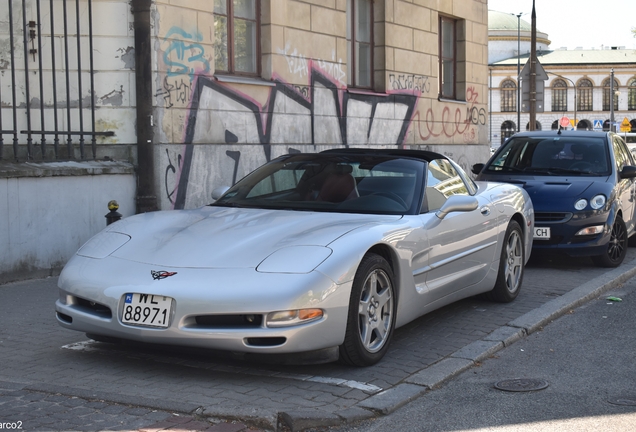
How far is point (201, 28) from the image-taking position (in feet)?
37.4

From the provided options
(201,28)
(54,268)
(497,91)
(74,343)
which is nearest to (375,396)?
(74,343)

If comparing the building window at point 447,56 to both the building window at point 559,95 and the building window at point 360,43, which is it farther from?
the building window at point 559,95

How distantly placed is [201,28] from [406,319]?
6.91m

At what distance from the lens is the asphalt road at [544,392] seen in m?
4.32

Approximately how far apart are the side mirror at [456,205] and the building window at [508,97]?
322ft

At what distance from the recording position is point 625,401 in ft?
15.3

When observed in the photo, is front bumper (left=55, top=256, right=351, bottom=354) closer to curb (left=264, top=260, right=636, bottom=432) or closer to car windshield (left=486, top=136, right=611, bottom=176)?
curb (left=264, top=260, right=636, bottom=432)

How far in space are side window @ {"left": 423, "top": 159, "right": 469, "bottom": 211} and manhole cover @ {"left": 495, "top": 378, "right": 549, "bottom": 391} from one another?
5.03ft

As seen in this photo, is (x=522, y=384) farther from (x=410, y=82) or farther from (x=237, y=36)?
(x=410, y=82)

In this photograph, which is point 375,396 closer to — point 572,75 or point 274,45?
point 274,45

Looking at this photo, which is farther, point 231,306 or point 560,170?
point 560,170

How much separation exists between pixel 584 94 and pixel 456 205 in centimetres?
10218

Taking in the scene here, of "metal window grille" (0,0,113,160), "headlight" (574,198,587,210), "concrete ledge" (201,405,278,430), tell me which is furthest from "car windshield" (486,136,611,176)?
"concrete ledge" (201,405,278,430)

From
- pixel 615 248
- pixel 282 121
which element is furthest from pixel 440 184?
pixel 282 121
